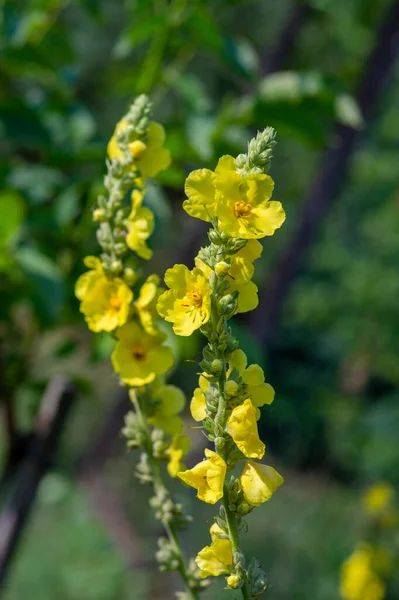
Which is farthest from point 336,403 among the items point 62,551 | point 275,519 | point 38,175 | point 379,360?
point 38,175

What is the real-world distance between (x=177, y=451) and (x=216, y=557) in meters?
0.11

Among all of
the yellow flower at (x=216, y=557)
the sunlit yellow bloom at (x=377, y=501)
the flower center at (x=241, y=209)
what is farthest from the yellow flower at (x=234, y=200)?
the sunlit yellow bloom at (x=377, y=501)

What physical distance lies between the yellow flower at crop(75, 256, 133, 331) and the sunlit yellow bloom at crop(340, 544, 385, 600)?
1.25 meters

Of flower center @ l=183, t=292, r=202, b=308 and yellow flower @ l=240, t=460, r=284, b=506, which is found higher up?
flower center @ l=183, t=292, r=202, b=308

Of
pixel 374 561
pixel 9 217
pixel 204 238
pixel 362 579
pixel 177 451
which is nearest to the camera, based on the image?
pixel 177 451

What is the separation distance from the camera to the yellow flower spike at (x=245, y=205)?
1.61 feet

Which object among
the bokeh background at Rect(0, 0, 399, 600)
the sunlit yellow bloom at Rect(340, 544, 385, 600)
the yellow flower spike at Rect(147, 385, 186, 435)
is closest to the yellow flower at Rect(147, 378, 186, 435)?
the yellow flower spike at Rect(147, 385, 186, 435)

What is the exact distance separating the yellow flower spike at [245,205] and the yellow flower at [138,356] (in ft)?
0.51

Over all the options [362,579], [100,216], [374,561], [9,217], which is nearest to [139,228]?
[100,216]

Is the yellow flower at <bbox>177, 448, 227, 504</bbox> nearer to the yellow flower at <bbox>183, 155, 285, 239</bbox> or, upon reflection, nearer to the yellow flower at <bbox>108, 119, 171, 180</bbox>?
the yellow flower at <bbox>183, 155, 285, 239</bbox>

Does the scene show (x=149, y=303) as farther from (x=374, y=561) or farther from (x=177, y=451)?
(x=374, y=561)

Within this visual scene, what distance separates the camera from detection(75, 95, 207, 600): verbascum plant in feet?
1.93

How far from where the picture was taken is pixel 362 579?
176cm

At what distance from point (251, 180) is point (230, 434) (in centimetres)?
19
